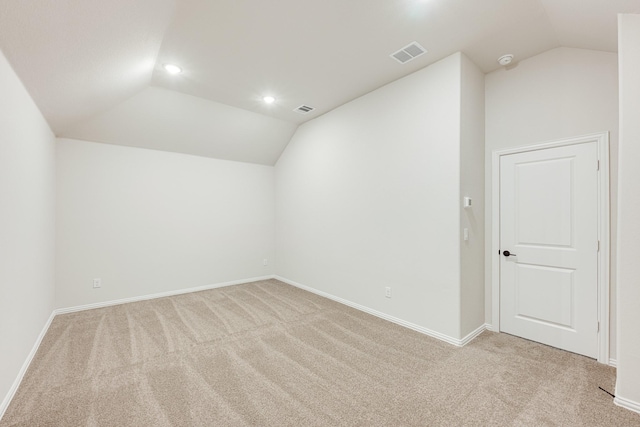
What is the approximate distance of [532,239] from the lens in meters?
2.87

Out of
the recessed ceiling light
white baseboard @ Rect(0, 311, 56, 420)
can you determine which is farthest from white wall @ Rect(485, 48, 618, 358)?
white baseboard @ Rect(0, 311, 56, 420)

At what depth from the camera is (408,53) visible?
2771mm

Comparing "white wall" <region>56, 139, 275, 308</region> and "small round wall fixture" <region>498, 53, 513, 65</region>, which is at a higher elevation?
"small round wall fixture" <region>498, 53, 513, 65</region>

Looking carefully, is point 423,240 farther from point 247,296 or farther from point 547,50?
point 247,296

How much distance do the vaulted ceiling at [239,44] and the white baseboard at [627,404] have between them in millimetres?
2691

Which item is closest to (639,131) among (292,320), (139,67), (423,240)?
(423,240)

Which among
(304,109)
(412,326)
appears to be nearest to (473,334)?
(412,326)

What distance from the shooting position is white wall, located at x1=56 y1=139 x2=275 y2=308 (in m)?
3.79

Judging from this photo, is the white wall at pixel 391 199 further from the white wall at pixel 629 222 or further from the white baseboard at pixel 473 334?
the white wall at pixel 629 222

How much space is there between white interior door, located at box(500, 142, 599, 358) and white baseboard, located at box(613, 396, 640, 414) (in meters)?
0.73

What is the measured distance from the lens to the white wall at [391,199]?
284cm

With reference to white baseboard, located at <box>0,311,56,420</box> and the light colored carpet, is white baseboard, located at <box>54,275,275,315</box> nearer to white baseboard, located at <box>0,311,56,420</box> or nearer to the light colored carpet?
the light colored carpet

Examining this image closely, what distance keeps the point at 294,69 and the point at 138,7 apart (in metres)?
1.56

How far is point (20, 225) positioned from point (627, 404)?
15.8ft
